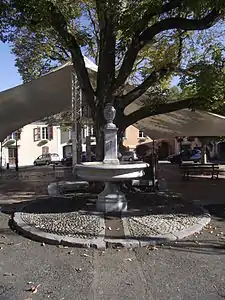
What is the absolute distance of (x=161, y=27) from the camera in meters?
11.0

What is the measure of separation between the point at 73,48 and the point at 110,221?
6.20m

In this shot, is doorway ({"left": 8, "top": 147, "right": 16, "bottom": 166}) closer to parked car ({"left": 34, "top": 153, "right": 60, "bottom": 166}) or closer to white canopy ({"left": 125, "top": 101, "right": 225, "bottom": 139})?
parked car ({"left": 34, "top": 153, "right": 60, "bottom": 166})

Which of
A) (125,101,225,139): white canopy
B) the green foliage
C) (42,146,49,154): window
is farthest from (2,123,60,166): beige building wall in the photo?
the green foliage

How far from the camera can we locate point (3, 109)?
16484mm

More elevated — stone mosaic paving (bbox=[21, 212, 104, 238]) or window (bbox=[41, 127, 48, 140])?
window (bbox=[41, 127, 48, 140])

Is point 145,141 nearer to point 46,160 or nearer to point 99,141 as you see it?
point 46,160

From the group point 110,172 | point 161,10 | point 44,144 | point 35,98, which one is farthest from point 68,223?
point 44,144

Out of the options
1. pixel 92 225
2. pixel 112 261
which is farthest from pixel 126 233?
pixel 112 261

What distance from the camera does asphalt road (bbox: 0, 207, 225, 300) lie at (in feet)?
15.2

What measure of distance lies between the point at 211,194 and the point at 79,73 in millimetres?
6269

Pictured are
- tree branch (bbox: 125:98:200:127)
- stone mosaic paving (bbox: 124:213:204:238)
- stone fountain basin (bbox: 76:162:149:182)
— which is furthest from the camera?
tree branch (bbox: 125:98:200:127)

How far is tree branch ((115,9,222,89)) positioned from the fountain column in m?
2.89

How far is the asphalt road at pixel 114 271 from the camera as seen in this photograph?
15.2 feet

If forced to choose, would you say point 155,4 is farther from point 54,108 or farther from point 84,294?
point 54,108
